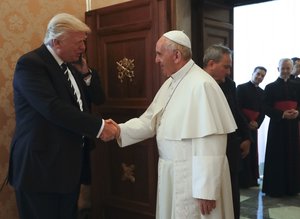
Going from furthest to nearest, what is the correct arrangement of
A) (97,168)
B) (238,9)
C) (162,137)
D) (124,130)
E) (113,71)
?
(238,9), (97,168), (113,71), (124,130), (162,137)

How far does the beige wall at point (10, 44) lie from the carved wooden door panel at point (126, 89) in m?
0.41

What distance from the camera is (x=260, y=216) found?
284 cm

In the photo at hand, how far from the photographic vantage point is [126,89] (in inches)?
96.7

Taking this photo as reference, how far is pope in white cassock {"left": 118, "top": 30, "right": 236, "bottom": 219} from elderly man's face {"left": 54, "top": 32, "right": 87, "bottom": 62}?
16.9 inches

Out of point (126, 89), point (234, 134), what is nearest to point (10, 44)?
point (126, 89)

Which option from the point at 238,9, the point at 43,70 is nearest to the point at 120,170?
the point at 43,70

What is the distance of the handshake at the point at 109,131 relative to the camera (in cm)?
185

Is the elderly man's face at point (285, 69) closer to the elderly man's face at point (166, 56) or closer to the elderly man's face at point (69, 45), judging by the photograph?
the elderly man's face at point (166, 56)

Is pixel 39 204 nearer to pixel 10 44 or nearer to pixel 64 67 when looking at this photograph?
pixel 64 67

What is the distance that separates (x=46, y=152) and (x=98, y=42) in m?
1.17

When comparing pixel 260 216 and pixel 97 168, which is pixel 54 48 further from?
pixel 260 216

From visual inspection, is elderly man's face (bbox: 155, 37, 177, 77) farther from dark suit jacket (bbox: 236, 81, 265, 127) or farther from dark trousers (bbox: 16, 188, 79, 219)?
dark suit jacket (bbox: 236, 81, 265, 127)

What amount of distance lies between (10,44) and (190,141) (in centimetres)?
140

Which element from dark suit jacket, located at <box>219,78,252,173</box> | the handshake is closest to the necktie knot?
the handshake
